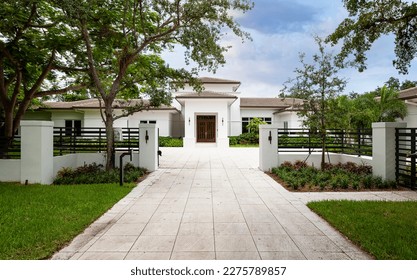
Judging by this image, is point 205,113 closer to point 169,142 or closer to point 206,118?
point 206,118

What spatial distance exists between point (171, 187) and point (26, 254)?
5.20 metres

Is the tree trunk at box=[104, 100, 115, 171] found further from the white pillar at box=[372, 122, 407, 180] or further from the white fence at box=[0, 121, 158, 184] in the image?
the white pillar at box=[372, 122, 407, 180]

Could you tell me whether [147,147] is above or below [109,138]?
below

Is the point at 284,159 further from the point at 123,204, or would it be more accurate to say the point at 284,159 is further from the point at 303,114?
the point at 123,204

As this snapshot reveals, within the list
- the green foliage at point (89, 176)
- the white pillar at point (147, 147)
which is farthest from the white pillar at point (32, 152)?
the white pillar at point (147, 147)

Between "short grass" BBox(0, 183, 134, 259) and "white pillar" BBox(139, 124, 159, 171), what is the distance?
3.41 m

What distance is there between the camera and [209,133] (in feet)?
96.6

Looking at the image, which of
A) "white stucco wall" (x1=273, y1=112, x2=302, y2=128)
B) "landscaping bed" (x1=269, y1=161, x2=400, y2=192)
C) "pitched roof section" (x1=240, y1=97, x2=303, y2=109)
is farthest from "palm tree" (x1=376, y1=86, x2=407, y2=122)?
"landscaping bed" (x1=269, y1=161, x2=400, y2=192)

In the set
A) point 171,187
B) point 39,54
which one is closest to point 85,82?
point 39,54

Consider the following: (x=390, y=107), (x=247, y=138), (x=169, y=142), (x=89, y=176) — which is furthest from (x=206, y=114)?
(x=89, y=176)

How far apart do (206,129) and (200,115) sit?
4.62ft

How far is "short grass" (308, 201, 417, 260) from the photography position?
417 cm

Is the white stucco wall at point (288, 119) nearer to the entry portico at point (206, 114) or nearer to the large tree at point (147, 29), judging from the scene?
the entry portico at point (206, 114)

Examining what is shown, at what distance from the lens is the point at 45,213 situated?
5.96 m
